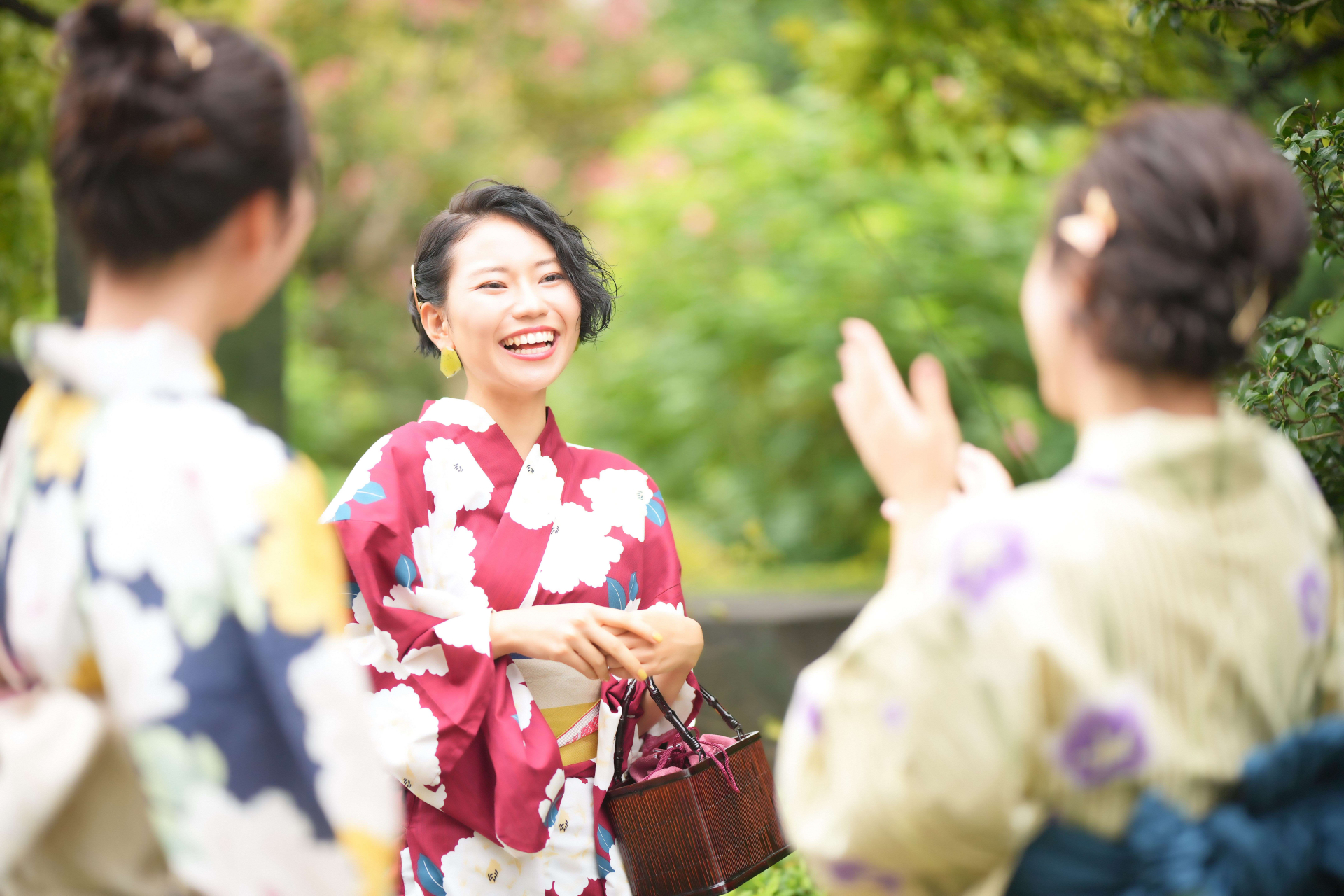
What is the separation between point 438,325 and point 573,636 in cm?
82

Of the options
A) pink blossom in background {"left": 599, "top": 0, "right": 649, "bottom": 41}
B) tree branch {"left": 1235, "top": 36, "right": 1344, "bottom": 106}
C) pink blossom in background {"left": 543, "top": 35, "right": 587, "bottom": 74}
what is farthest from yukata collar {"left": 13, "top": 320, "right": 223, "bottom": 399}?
pink blossom in background {"left": 599, "top": 0, "right": 649, "bottom": 41}

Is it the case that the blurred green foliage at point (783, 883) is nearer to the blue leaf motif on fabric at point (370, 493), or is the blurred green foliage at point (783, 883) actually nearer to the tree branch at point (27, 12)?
the blue leaf motif on fabric at point (370, 493)

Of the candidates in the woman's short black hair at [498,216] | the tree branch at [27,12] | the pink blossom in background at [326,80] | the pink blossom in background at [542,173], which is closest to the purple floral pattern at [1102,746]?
the woman's short black hair at [498,216]

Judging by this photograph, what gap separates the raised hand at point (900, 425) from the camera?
149 cm

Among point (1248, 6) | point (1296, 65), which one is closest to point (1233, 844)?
point (1248, 6)

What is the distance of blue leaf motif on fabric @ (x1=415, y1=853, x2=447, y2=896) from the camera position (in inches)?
88.1

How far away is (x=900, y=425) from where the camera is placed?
1.50 metres

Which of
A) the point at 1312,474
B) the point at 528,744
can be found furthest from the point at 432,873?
the point at 1312,474

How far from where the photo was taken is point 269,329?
637 cm

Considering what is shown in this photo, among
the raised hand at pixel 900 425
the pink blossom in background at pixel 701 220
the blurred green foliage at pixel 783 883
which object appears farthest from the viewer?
the pink blossom in background at pixel 701 220

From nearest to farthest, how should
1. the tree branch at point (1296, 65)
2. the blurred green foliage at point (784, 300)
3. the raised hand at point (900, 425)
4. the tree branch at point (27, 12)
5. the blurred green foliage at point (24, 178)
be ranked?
the raised hand at point (900, 425)
the tree branch at point (1296, 65)
the tree branch at point (27, 12)
the blurred green foliage at point (24, 178)
the blurred green foliage at point (784, 300)

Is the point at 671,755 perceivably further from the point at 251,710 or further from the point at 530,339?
the point at 251,710

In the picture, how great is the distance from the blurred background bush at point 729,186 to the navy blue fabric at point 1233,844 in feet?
5.58

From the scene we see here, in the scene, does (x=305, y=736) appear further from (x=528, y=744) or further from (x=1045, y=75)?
(x=1045, y=75)
